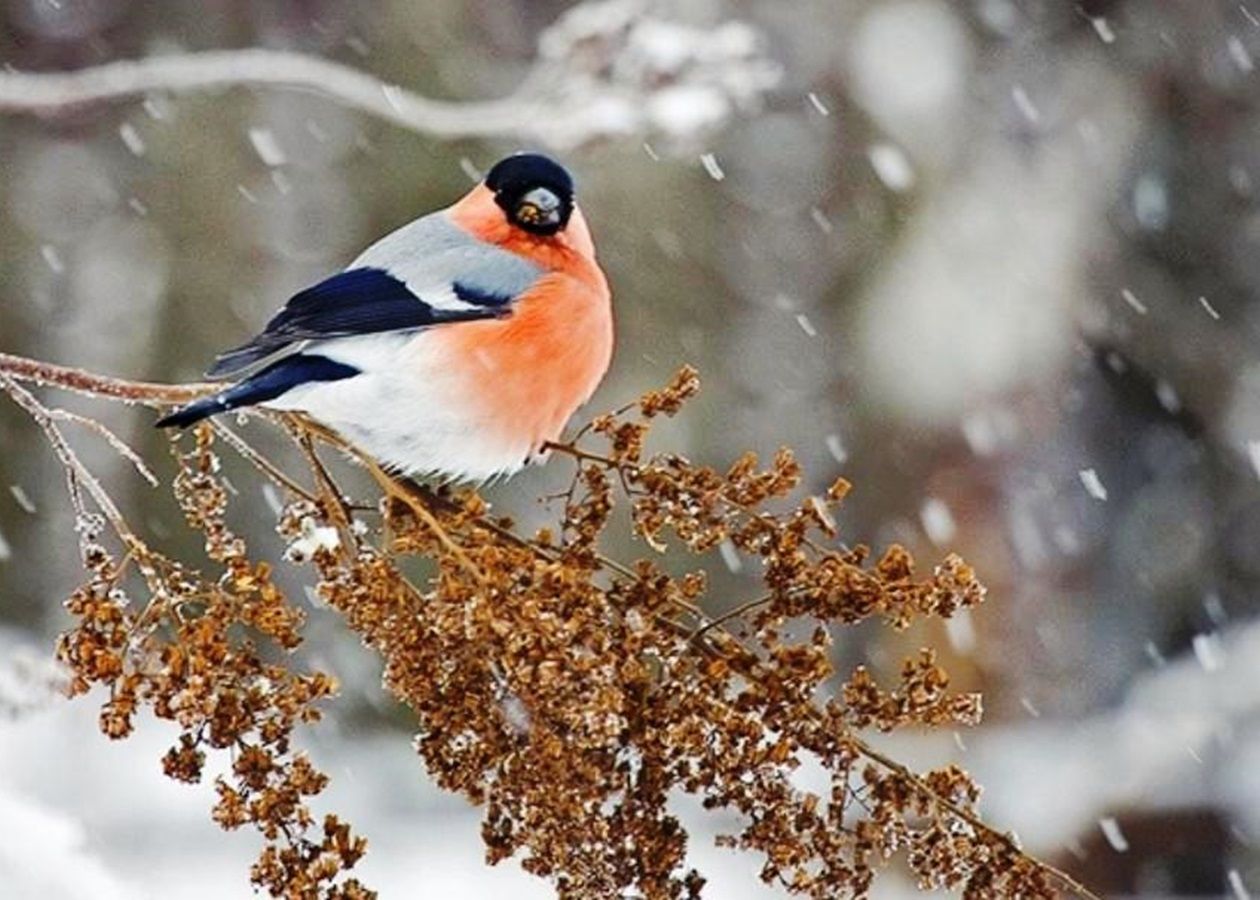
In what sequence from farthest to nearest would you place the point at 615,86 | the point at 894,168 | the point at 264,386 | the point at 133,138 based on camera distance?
the point at 894,168, the point at 133,138, the point at 615,86, the point at 264,386

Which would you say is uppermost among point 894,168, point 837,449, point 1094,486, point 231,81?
point 894,168

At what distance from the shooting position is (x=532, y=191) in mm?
1950

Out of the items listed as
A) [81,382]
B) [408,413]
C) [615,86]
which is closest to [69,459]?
[81,382]

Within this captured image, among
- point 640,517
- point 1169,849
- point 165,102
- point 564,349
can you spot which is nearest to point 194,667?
point 640,517

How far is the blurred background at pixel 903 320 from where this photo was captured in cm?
671

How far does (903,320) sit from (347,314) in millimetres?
6041

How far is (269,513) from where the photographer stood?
285 inches

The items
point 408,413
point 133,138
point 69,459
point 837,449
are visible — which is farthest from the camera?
point 837,449

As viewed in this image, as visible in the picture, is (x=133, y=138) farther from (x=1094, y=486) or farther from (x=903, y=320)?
(x=1094, y=486)

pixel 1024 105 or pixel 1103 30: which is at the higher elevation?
pixel 1024 105

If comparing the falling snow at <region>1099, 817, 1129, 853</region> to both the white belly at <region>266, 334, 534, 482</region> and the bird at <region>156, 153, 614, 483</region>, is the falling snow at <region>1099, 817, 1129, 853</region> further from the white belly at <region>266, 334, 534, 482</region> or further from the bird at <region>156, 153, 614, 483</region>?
the white belly at <region>266, 334, 534, 482</region>

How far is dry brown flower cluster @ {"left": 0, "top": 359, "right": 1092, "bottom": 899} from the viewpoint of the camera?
1.25 m

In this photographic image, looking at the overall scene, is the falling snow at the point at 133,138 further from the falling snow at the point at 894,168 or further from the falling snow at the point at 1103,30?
the falling snow at the point at 1103,30

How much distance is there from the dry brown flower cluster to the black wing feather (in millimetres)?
333
